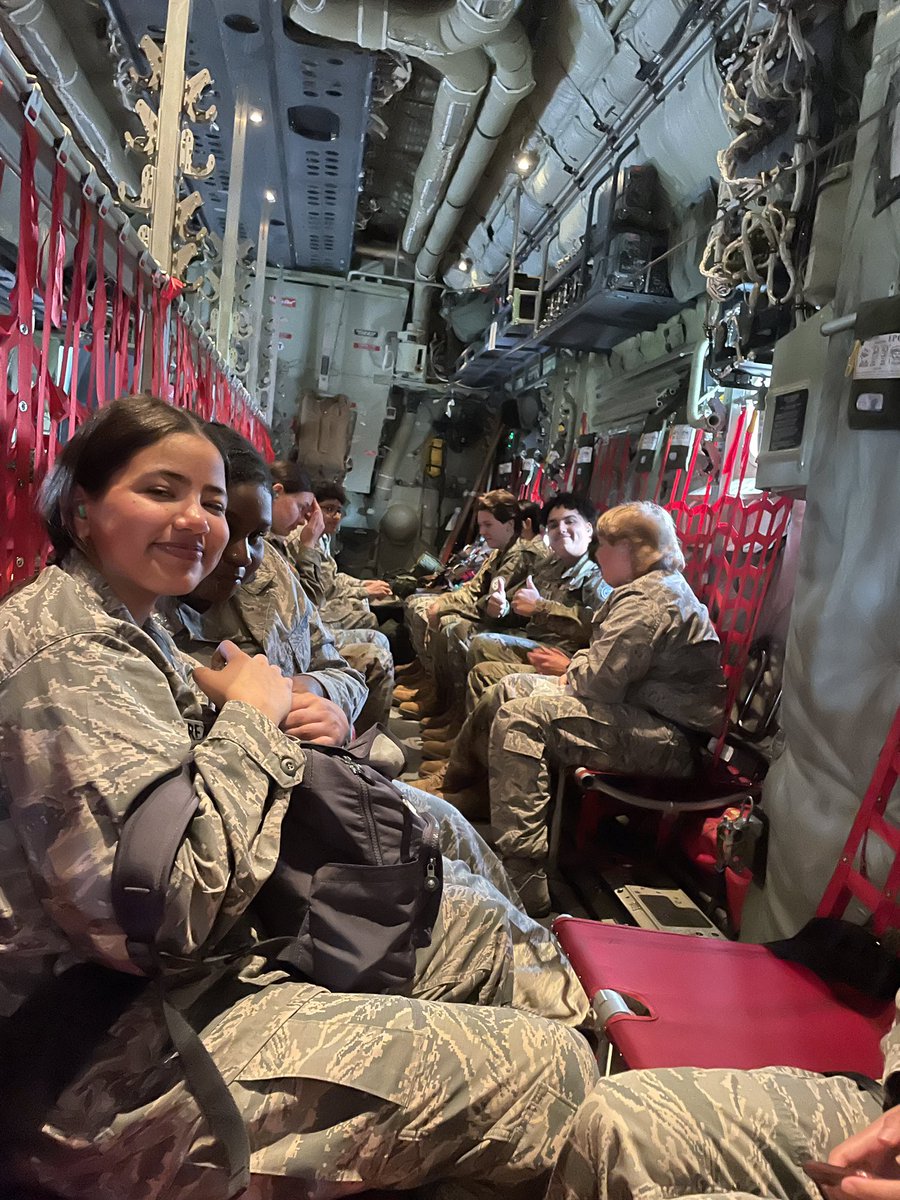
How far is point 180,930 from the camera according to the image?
92 cm

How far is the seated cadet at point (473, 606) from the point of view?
183 inches

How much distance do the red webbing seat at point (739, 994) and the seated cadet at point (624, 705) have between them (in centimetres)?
107

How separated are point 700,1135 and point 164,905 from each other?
79 cm

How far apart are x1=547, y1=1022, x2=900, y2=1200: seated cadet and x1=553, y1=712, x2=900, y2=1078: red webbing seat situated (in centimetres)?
25

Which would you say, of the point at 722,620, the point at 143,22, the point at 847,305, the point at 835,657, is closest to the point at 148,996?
the point at 835,657

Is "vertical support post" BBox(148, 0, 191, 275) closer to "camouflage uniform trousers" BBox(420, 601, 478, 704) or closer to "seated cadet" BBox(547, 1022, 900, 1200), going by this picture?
"seated cadet" BBox(547, 1022, 900, 1200)

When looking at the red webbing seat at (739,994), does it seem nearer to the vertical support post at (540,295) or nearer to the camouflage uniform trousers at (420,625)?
the camouflage uniform trousers at (420,625)

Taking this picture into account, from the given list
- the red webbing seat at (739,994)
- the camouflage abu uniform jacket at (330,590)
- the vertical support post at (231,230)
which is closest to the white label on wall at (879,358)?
the red webbing seat at (739,994)

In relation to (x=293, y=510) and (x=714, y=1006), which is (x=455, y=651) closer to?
(x=293, y=510)

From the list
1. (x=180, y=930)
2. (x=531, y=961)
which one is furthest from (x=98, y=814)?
(x=531, y=961)

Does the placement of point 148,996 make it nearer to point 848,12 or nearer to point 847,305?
point 847,305

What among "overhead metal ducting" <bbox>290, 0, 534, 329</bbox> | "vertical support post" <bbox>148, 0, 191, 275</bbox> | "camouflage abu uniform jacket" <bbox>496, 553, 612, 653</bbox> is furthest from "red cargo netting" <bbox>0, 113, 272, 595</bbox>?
"camouflage abu uniform jacket" <bbox>496, 553, 612, 653</bbox>

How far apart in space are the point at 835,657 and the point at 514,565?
3084mm

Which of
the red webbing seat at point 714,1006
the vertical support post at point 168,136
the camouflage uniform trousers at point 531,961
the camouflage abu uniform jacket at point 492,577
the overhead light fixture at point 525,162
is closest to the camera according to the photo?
the red webbing seat at point 714,1006
